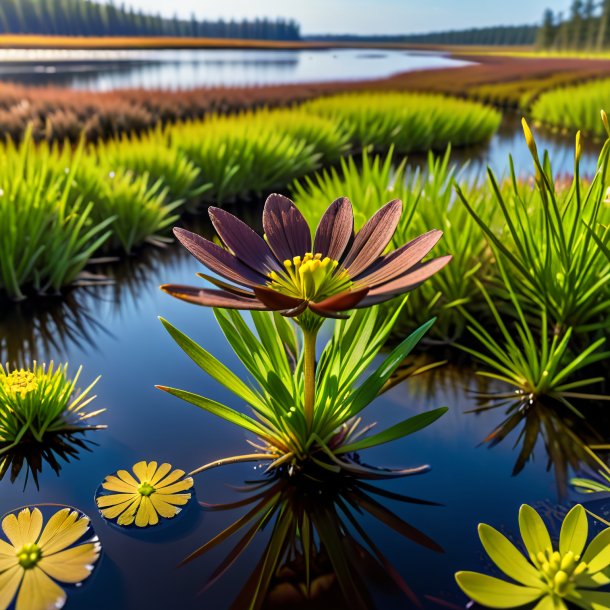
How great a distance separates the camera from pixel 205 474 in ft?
3.22

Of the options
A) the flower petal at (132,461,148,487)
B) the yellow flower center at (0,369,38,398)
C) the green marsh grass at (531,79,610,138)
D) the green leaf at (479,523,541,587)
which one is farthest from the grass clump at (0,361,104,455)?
the green marsh grass at (531,79,610,138)

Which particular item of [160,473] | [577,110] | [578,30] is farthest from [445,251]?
[578,30]

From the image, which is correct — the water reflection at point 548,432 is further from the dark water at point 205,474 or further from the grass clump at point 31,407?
the grass clump at point 31,407

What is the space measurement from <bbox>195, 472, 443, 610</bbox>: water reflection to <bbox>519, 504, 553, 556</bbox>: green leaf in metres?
0.12

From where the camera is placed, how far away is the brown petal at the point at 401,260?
76 cm

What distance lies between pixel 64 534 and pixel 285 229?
0.51 meters

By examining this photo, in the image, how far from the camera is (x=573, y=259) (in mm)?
1196

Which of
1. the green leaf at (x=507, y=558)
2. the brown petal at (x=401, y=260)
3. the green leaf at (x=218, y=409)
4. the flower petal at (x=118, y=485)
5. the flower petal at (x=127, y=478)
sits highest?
the brown petal at (x=401, y=260)

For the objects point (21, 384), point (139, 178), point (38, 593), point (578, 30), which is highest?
point (578, 30)

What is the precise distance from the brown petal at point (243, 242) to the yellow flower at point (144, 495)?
353mm

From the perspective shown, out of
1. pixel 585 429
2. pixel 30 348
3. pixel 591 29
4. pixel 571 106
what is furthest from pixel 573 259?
pixel 591 29

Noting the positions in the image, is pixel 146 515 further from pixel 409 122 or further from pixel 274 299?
pixel 409 122

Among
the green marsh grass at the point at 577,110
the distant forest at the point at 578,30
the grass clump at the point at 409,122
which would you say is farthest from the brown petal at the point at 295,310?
the distant forest at the point at 578,30

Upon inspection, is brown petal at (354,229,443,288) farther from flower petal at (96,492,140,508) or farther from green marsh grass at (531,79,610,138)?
green marsh grass at (531,79,610,138)
